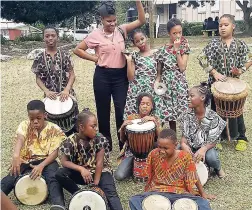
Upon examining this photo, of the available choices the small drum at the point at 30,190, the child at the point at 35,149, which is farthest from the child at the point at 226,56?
the small drum at the point at 30,190

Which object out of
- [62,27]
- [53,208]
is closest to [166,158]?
[53,208]

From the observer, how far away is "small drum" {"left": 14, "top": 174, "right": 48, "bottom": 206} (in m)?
4.15

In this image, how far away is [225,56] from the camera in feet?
17.6

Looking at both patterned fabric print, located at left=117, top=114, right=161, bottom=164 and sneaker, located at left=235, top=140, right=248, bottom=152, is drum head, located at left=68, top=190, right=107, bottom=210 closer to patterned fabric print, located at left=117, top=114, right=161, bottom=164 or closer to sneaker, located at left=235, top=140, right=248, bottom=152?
patterned fabric print, located at left=117, top=114, right=161, bottom=164

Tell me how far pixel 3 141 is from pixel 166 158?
3.36 metres

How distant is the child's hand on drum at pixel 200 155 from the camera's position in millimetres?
4410

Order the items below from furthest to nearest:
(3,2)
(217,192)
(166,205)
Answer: (3,2) < (217,192) < (166,205)

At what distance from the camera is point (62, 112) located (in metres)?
5.09

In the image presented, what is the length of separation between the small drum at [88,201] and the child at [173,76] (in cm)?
185

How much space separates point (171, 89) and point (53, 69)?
145cm

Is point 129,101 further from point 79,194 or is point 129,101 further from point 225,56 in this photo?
point 79,194

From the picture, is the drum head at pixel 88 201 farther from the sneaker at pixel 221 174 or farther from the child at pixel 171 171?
the sneaker at pixel 221 174

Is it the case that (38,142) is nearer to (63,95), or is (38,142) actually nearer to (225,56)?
(63,95)

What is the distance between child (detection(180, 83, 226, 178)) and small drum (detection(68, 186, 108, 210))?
4.01ft
